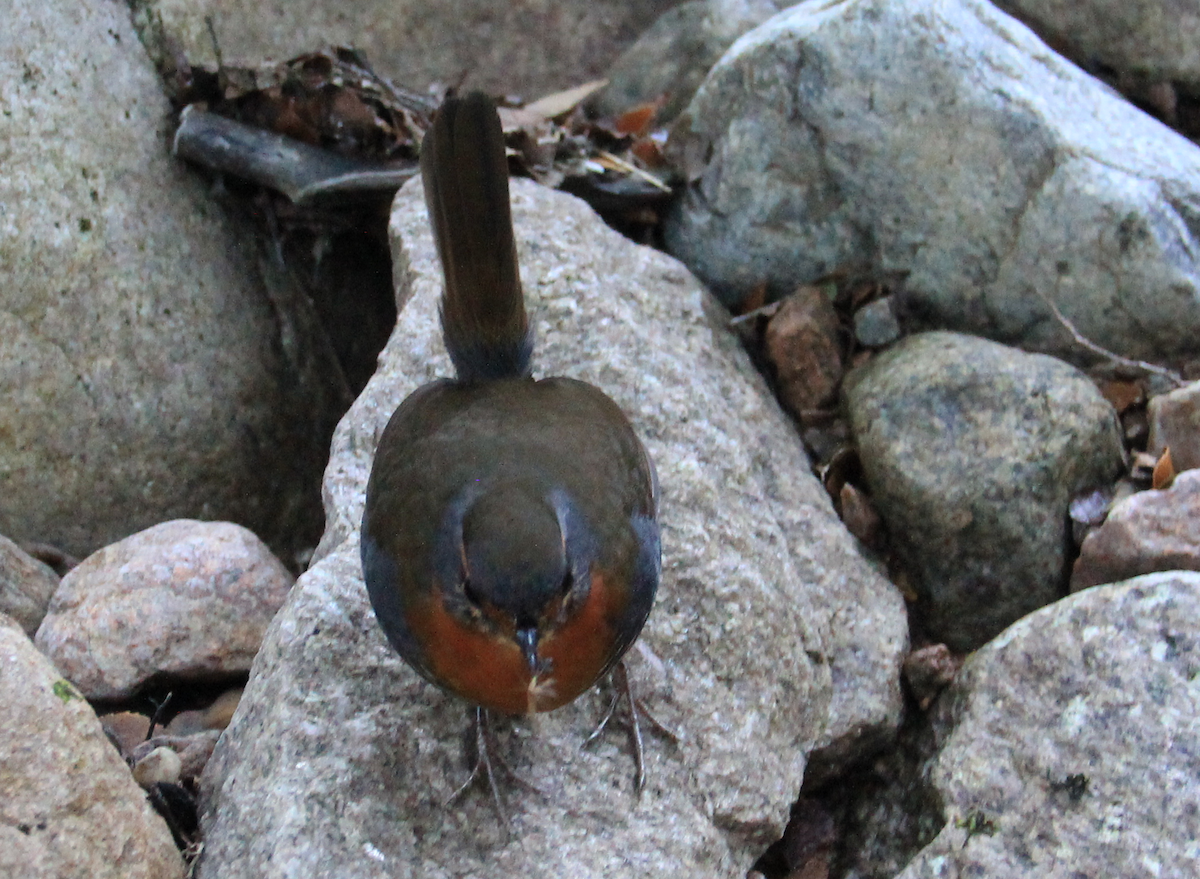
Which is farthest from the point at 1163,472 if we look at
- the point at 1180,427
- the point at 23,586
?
the point at 23,586

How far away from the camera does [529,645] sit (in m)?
2.08

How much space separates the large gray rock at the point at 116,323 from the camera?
3568mm

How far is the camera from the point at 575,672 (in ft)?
7.20

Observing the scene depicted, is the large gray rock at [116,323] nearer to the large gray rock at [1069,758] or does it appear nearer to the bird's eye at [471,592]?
the bird's eye at [471,592]

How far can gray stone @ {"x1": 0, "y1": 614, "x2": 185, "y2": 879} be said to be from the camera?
2.05m

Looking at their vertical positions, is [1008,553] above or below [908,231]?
below

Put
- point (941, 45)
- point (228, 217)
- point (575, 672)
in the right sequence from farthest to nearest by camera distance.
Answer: point (228, 217), point (941, 45), point (575, 672)

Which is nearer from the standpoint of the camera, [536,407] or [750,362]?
[536,407]

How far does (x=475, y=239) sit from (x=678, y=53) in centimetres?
278

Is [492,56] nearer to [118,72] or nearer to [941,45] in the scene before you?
[118,72]

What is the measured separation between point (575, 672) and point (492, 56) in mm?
3758

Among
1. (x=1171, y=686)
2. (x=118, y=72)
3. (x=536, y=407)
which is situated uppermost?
(x=118, y=72)

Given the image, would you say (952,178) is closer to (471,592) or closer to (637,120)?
(637,120)

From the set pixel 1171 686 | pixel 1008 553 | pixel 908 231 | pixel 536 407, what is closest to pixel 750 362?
pixel 908 231
